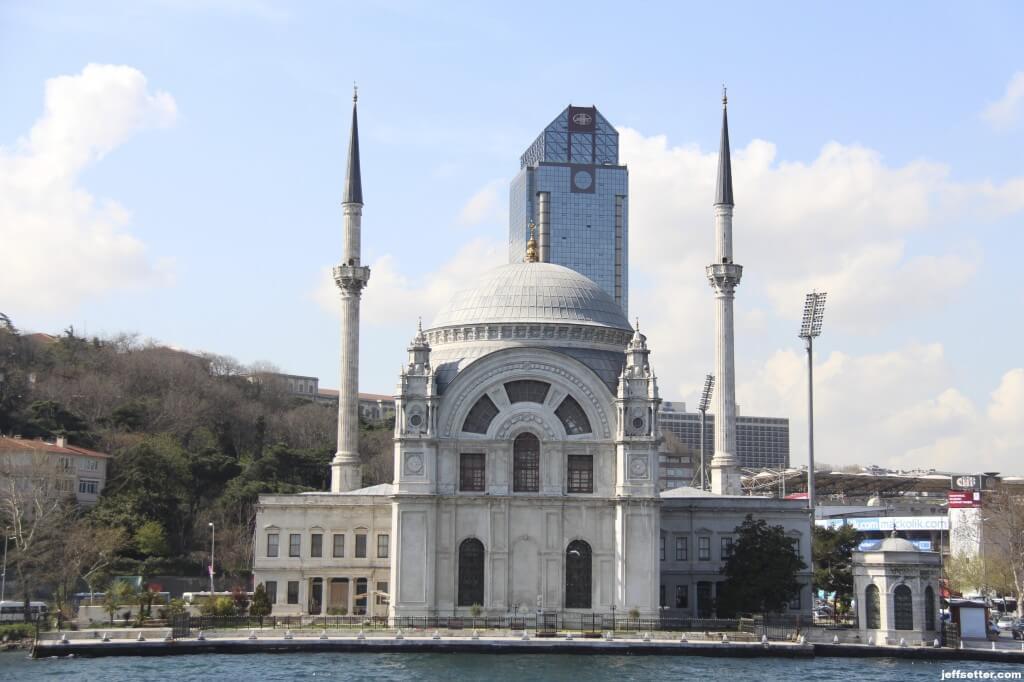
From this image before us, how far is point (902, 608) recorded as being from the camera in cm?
5856

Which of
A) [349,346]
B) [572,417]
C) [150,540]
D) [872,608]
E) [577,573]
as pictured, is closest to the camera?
[872,608]

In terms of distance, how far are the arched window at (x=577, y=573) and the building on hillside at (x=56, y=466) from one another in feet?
101

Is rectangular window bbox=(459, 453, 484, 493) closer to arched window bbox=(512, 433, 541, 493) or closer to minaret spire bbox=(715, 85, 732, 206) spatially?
arched window bbox=(512, 433, 541, 493)

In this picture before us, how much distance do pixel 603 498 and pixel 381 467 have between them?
4623 cm

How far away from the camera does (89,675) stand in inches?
1902

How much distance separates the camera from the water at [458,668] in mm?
47938

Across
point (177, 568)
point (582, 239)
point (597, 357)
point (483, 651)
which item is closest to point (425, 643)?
point (483, 651)

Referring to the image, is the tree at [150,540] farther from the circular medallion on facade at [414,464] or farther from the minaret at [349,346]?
the circular medallion on facade at [414,464]

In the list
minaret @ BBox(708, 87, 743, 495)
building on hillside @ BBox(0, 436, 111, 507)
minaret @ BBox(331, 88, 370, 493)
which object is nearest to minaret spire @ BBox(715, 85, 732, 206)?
minaret @ BBox(708, 87, 743, 495)

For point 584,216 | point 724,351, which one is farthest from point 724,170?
point 584,216

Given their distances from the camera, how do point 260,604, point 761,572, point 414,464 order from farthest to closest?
point 761,572 → point 260,604 → point 414,464

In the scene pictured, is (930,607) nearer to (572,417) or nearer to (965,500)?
(572,417)

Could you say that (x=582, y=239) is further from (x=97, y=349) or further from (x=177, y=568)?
(x=177, y=568)

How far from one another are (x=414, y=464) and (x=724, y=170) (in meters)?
25.3
